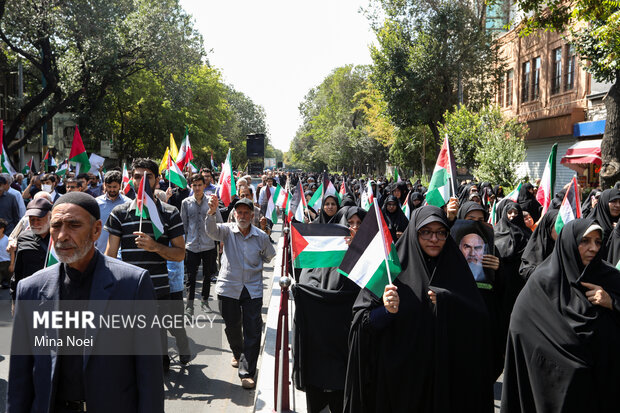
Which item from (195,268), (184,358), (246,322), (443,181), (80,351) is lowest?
(184,358)

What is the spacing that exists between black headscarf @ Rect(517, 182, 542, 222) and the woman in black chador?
26.0 ft

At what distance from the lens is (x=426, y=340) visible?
3828mm

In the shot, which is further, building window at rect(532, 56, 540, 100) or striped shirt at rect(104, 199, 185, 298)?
building window at rect(532, 56, 540, 100)

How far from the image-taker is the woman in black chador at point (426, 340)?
3826 mm

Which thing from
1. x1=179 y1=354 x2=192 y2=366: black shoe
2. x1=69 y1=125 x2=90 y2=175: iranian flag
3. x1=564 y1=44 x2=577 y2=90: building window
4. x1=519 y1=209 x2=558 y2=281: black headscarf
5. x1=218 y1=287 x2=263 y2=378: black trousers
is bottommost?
x1=179 y1=354 x2=192 y2=366: black shoe

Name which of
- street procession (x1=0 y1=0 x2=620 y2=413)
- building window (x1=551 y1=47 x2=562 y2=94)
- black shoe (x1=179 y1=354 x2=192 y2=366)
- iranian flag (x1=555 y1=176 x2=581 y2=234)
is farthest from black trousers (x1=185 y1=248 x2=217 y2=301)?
building window (x1=551 y1=47 x2=562 y2=94)

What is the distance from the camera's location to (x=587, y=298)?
3.81 meters

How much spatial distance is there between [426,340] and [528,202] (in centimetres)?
842

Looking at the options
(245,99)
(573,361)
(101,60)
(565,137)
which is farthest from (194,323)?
(245,99)

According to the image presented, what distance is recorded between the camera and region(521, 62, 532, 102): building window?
102 ft

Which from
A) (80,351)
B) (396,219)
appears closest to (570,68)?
→ (396,219)

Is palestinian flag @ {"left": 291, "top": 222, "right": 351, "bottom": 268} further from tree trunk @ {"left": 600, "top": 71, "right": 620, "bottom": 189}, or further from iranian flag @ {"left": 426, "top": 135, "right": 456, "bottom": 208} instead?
tree trunk @ {"left": 600, "top": 71, "right": 620, "bottom": 189}

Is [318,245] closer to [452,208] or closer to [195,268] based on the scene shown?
[452,208]

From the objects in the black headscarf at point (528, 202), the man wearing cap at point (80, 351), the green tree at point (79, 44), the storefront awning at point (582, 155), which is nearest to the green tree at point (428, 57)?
the storefront awning at point (582, 155)
